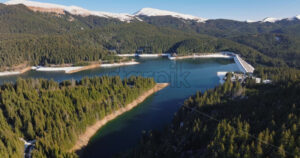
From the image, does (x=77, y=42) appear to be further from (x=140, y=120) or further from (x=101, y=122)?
(x=140, y=120)

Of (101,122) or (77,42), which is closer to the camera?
(101,122)

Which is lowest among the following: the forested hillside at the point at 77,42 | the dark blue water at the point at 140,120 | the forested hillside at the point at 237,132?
the dark blue water at the point at 140,120

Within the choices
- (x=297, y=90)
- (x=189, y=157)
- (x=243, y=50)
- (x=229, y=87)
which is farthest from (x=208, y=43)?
(x=189, y=157)

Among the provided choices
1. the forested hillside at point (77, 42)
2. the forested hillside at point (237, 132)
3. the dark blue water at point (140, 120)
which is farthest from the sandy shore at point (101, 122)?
the forested hillside at point (77, 42)

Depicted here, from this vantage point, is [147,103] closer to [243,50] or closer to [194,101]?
[194,101]

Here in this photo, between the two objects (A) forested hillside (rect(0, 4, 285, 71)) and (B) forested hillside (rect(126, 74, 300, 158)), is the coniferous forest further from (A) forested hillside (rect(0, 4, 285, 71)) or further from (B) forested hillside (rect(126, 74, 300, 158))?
(A) forested hillside (rect(0, 4, 285, 71))

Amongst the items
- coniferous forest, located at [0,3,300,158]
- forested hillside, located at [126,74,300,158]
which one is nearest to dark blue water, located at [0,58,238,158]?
coniferous forest, located at [0,3,300,158]

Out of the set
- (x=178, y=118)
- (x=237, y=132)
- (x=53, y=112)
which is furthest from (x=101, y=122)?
(x=237, y=132)

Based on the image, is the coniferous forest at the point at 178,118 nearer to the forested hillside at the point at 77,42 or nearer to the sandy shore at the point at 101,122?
the sandy shore at the point at 101,122
